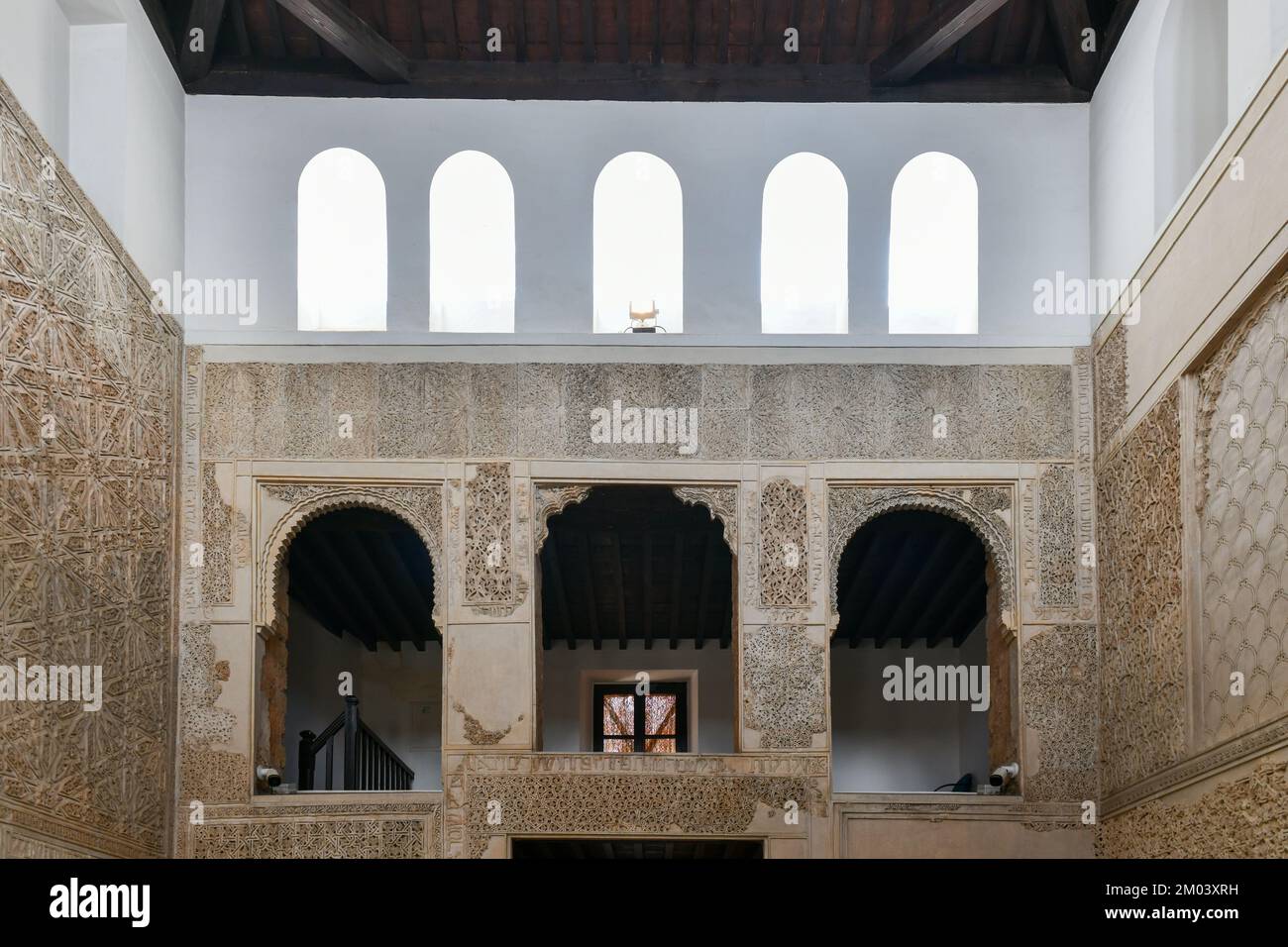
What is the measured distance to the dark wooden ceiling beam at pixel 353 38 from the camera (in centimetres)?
1156

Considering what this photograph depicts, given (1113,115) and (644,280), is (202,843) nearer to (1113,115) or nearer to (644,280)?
(644,280)

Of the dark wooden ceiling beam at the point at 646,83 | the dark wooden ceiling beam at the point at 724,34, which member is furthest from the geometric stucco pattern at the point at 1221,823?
the dark wooden ceiling beam at the point at 724,34

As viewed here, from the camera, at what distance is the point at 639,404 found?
1194cm

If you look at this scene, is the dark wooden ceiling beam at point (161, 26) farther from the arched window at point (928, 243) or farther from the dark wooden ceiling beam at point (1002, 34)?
the dark wooden ceiling beam at point (1002, 34)

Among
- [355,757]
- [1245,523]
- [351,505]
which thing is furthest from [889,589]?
[1245,523]

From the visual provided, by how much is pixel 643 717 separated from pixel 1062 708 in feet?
23.8

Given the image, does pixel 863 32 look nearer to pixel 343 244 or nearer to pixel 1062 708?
pixel 343 244

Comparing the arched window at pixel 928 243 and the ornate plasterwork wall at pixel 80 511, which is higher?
the arched window at pixel 928 243

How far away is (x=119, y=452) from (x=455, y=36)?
155 inches

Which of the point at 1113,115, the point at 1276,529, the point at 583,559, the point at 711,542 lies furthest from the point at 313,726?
the point at 1276,529

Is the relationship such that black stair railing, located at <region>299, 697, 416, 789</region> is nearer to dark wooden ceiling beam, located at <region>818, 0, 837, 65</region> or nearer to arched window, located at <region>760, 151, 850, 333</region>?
arched window, located at <region>760, 151, 850, 333</region>

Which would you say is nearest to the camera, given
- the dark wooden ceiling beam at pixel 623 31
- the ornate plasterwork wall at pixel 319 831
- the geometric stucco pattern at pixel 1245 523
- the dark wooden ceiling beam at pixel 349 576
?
the geometric stucco pattern at pixel 1245 523

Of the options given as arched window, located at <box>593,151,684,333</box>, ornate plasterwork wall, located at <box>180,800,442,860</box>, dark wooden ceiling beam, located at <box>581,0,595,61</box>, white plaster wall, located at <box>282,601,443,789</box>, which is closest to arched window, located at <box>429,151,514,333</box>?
arched window, located at <box>593,151,684,333</box>

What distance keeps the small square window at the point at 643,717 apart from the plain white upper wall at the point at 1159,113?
8046 millimetres
